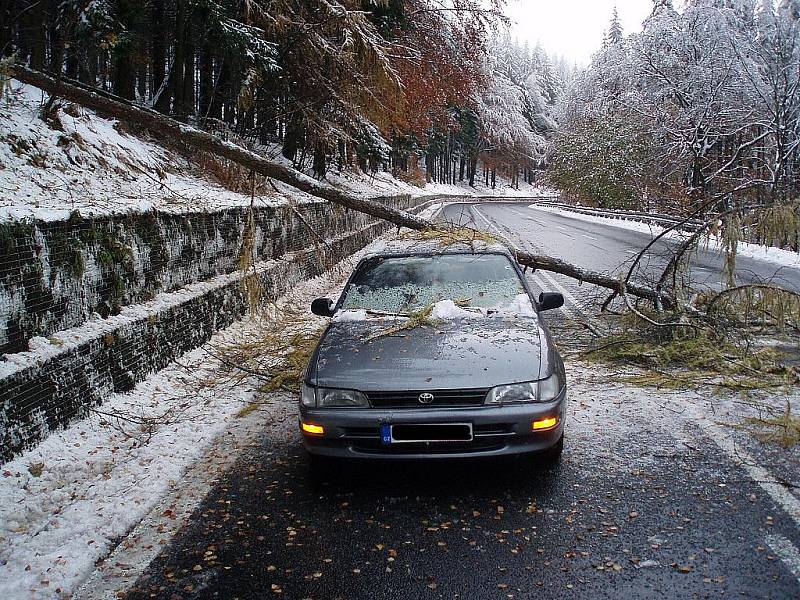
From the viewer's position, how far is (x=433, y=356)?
442cm

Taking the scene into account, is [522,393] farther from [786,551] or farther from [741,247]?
[741,247]

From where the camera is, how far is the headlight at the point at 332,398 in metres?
4.18

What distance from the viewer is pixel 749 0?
100ft

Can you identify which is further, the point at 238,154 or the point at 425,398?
the point at 238,154

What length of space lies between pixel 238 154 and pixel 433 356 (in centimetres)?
509

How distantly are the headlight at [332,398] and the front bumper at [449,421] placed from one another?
52 mm

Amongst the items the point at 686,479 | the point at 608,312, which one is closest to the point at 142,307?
the point at 686,479

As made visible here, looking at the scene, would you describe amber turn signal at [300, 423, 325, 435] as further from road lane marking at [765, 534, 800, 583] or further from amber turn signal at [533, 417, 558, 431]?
road lane marking at [765, 534, 800, 583]

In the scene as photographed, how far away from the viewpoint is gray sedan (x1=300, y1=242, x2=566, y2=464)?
4031 mm

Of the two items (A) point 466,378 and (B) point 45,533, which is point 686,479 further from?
(B) point 45,533

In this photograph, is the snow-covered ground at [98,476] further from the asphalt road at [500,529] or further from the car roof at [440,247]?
the car roof at [440,247]

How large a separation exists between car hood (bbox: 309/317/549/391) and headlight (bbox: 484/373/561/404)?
0.14ft

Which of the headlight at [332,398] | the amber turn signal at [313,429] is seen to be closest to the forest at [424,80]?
the headlight at [332,398]

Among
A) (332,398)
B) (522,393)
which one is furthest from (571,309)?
(332,398)
